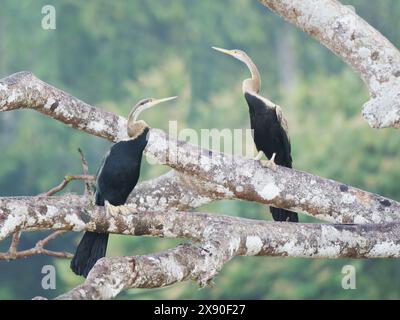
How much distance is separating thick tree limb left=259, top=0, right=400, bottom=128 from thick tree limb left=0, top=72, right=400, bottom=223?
545 millimetres

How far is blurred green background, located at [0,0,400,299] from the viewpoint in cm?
1923

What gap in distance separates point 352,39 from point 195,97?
83.4 feet

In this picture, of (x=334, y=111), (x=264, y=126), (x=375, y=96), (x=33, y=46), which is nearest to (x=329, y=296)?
(x=334, y=111)

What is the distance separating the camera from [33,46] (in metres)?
34.9

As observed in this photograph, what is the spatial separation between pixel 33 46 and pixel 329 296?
17.9 m

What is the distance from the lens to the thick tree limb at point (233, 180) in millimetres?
6254

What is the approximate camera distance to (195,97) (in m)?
31.7

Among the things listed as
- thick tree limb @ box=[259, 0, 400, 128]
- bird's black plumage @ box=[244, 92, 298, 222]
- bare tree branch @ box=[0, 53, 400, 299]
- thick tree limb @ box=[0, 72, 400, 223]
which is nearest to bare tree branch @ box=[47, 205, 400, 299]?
bare tree branch @ box=[0, 53, 400, 299]

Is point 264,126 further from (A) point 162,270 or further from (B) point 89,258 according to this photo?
(A) point 162,270

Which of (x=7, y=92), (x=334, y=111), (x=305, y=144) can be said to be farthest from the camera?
(x=334, y=111)

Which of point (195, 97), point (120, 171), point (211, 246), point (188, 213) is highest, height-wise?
point (195, 97)

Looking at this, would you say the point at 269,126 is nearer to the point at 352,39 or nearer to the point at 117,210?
the point at 352,39

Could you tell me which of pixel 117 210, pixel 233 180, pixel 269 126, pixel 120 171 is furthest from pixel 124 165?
pixel 269 126

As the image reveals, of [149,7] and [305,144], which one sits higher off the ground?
[149,7]
